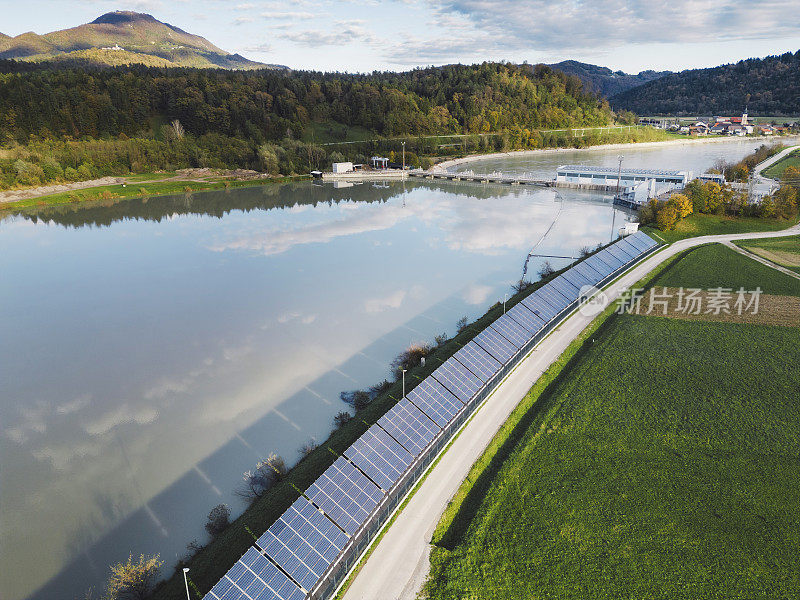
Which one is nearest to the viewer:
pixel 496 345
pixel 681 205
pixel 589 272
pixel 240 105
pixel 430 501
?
pixel 430 501

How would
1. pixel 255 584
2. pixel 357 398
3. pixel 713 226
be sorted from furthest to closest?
pixel 713 226 < pixel 357 398 < pixel 255 584

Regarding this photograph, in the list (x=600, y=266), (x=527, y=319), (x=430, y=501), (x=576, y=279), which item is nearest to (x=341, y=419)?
(x=430, y=501)

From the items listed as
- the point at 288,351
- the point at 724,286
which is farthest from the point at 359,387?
the point at 724,286

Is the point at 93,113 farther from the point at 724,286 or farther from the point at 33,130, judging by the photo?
the point at 724,286

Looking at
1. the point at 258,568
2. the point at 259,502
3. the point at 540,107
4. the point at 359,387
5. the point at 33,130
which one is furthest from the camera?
the point at 540,107

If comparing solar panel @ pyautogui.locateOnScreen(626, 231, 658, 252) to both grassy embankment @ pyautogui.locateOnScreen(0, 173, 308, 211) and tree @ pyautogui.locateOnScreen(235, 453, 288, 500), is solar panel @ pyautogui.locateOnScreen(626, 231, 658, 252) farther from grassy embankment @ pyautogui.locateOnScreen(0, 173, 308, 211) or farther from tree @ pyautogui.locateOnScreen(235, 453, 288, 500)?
grassy embankment @ pyautogui.locateOnScreen(0, 173, 308, 211)

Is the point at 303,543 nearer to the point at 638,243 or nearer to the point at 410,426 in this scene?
the point at 410,426

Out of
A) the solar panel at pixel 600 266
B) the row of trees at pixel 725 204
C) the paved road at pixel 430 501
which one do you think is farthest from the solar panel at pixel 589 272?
the row of trees at pixel 725 204
